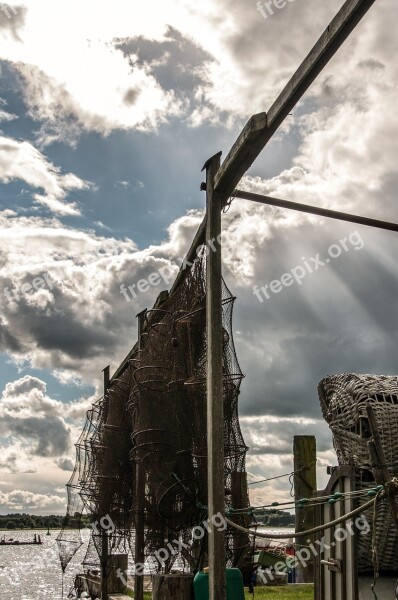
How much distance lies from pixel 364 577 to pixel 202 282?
4359mm

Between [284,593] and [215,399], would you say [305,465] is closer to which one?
[284,593]

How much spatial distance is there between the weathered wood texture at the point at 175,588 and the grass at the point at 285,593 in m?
6.57

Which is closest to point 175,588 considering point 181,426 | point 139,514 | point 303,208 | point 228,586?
point 228,586

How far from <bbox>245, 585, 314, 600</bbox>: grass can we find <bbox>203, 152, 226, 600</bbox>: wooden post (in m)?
7.00

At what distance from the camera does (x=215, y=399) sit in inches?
280

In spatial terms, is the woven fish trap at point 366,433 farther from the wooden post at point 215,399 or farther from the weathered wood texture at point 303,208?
the weathered wood texture at point 303,208

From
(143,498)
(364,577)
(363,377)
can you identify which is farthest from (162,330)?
(364,577)

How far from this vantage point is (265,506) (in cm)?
736

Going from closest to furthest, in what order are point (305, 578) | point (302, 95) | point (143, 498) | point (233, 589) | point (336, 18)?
point (336, 18), point (302, 95), point (233, 589), point (143, 498), point (305, 578)

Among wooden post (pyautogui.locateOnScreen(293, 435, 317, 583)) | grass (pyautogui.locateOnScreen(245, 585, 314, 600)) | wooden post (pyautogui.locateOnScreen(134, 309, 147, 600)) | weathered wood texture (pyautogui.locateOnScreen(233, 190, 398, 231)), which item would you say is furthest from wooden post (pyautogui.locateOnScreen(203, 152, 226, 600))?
grass (pyautogui.locateOnScreen(245, 585, 314, 600))

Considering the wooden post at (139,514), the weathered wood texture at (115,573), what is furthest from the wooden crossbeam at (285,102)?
the weathered wood texture at (115,573)

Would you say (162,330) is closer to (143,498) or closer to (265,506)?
(143,498)

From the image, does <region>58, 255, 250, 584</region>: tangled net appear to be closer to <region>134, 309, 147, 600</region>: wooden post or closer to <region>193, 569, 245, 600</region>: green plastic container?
<region>134, 309, 147, 600</region>: wooden post

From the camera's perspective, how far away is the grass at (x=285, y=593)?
13687 millimetres
